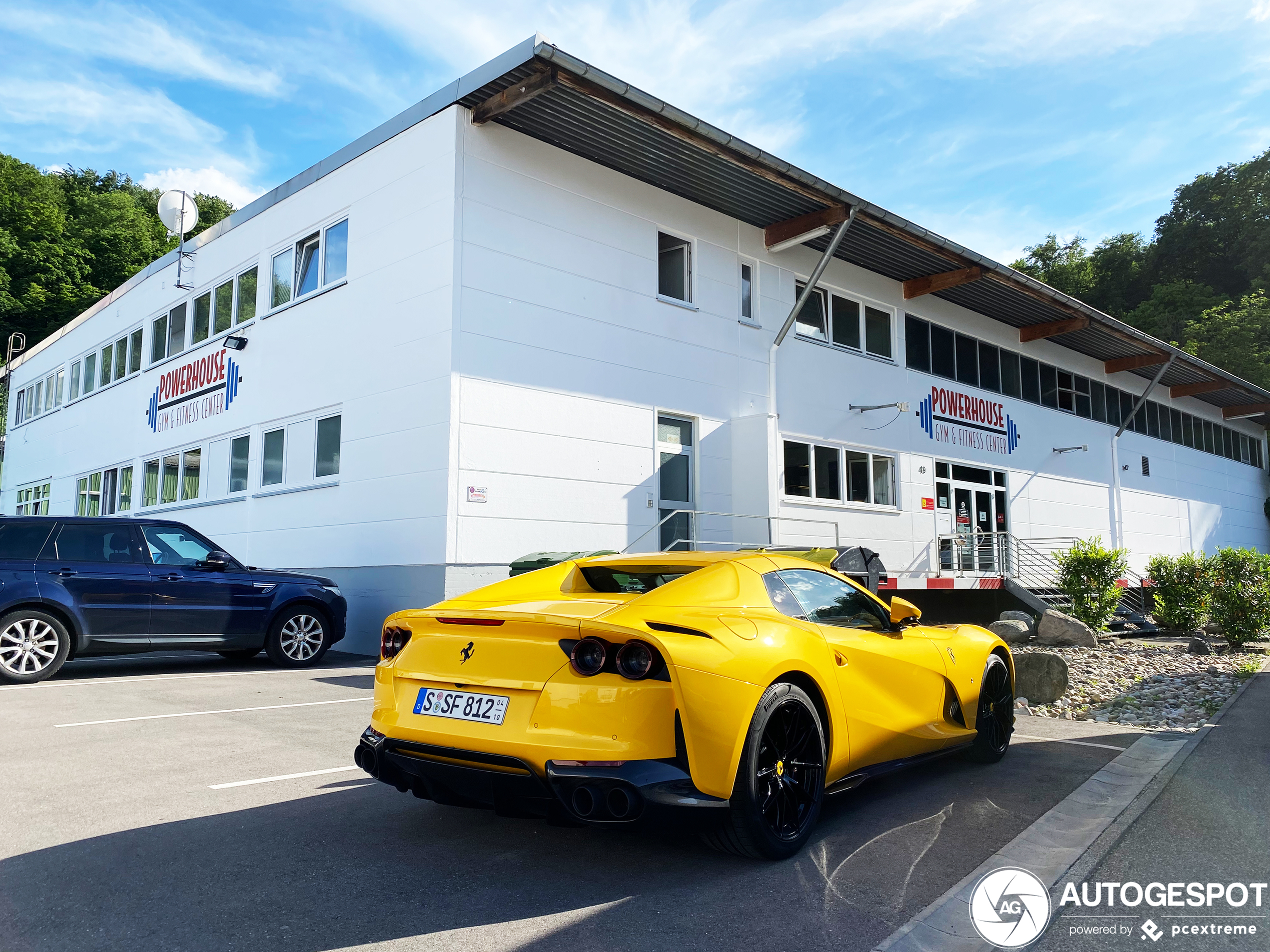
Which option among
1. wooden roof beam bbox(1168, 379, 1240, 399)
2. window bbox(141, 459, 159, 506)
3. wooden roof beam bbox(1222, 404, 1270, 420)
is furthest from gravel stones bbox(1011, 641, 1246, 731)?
wooden roof beam bbox(1222, 404, 1270, 420)

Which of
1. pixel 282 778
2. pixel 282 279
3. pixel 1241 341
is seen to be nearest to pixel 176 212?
pixel 282 279

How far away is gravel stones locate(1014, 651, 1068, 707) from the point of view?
843 cm

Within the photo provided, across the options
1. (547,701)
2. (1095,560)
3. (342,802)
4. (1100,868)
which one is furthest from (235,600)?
(1095,560)

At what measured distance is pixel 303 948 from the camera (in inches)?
116

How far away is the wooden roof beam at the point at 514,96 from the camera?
11.9 m

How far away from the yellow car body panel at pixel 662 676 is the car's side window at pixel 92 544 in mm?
6825

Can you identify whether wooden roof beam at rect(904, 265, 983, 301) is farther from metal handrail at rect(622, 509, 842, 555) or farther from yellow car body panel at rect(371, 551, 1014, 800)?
yellow car body panel at rect(371, 551, 1014, 800)

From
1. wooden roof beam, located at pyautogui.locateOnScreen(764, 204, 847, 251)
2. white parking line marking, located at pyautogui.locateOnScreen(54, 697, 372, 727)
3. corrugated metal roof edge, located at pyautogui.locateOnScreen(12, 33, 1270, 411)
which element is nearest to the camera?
white parking line marking, located at pyautogui.locateOnScreen(54, 697, 372, 727)

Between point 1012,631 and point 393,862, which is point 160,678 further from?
point 1012,631

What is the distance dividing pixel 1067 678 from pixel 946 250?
12.1 meters

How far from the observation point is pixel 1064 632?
1412 cm

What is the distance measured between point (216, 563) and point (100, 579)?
114cm

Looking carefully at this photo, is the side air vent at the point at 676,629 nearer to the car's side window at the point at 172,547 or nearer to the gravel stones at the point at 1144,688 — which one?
the gravel stones at the point at 1144,688

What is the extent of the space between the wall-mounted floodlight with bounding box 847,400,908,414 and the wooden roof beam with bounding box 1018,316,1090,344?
7.00 meters
